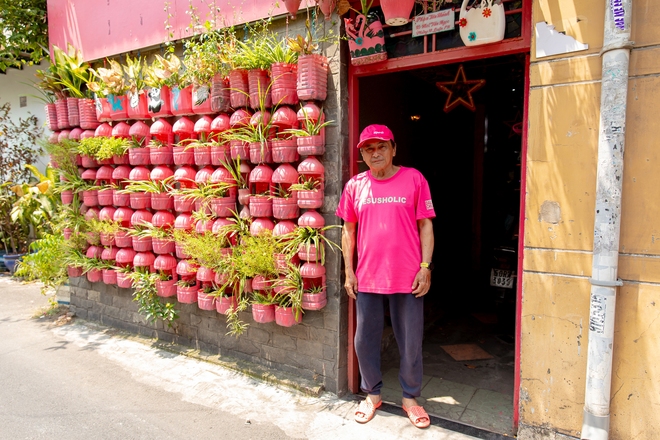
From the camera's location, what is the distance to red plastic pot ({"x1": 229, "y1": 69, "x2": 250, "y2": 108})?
13.4 feet

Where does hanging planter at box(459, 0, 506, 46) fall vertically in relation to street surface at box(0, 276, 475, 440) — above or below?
above

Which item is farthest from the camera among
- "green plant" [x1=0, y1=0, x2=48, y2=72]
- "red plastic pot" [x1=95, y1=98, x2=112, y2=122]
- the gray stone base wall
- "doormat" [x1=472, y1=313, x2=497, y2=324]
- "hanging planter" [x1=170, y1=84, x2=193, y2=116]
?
"green plant" [x1=0, y1=0, x2=48, y2=72]

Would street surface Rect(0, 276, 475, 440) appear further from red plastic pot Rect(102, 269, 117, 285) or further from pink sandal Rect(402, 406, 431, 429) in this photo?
red plastic pot Rect(102, 269, 117, 285)

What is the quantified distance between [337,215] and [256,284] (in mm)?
1015

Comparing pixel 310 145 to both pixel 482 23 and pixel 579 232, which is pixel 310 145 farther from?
pixel 579 232

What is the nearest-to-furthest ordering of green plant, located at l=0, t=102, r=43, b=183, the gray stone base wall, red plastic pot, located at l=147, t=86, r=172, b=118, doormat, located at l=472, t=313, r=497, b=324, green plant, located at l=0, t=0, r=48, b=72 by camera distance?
the gray stone base wall → red plastic pot, located at l=147, t=86, r=172, b=118 → doormat, located at l=472, t=313, r=497, b=324 → green plant, located at l=0, t=0, r=48, b=72 → green plant, located at l=0, t=102, r=43, b=183

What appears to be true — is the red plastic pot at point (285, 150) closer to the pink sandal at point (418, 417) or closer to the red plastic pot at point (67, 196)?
A: the pink sandal at point (418, 417)

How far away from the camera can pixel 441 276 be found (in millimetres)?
6695

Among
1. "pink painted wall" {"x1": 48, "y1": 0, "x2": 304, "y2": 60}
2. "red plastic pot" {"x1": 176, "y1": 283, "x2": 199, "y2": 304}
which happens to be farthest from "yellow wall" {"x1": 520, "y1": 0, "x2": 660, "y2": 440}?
"red plastic pot" {"x1": 176, "y1": 283, "x2": 199, "y2": 304}

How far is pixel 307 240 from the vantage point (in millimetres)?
3760

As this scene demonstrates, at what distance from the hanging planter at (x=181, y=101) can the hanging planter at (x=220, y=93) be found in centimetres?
39

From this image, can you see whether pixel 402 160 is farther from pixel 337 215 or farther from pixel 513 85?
pixel 513 85

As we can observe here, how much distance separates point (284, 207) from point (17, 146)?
8577mm

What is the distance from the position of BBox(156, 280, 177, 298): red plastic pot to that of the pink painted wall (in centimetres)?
270
